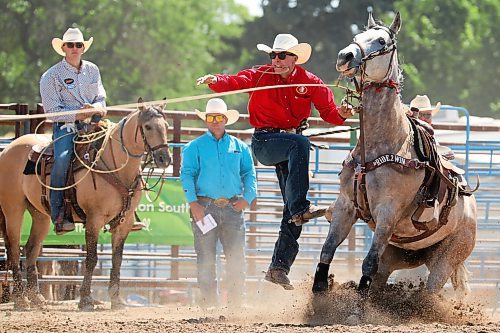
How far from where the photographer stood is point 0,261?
12.5 meters

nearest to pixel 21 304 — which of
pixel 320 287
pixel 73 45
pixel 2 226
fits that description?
pixel 2 226

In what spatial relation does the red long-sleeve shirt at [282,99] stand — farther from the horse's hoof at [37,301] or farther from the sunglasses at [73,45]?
the horse's hoof at [37,301]

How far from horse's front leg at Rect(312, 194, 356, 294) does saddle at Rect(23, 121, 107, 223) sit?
3.25 meters

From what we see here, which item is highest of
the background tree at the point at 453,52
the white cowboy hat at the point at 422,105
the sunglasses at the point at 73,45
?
the background tree at the point at 453,52

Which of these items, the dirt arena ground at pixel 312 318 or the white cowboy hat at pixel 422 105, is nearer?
the dirt arena ground at pixel 312 318

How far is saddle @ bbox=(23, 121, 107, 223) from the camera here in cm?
1090

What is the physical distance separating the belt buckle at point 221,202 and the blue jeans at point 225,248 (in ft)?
0.12

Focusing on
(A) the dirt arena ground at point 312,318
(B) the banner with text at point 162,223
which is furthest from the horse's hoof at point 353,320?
(B) the banner with text at point 162,223

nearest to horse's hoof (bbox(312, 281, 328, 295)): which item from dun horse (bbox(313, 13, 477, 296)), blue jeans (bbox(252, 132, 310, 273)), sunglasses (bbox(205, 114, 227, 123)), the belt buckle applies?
dun horse (bbox(313, 13, 477, 296))

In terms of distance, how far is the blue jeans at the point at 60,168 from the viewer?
35.4 feet

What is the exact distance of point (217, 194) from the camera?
10.9 meters

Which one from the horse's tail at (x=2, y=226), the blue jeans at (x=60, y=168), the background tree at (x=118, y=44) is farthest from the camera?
the background tree at (x=118, y=44)

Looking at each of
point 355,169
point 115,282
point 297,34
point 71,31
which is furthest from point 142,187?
point 297,34

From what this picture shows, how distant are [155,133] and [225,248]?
134 centimetres
